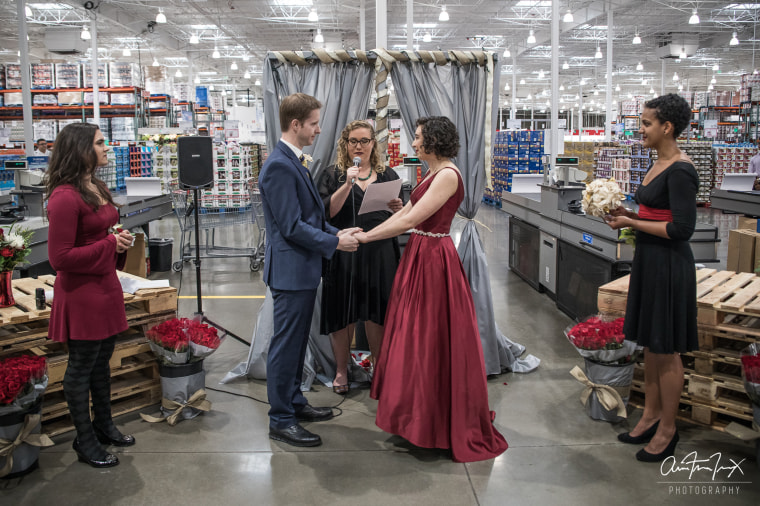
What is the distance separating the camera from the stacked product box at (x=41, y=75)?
51.5 feet

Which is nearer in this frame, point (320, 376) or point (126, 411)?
point (126, 411)

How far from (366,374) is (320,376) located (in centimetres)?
34

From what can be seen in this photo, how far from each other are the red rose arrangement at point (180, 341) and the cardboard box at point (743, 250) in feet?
16.2

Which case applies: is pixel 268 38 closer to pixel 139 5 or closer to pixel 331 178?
pixel 139 5

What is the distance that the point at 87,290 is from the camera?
285 centimetres

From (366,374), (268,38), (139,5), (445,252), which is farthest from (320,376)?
(268,38)

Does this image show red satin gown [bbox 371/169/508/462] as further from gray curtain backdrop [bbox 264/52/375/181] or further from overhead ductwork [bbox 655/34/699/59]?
overhead ductwork [bbox 655/34/699/59]

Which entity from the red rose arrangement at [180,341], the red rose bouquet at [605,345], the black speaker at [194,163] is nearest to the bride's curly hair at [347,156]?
the red rose arrangement at [180,341]

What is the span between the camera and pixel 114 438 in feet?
10.7

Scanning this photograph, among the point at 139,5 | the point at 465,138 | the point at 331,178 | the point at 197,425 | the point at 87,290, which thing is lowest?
the point at 197,425

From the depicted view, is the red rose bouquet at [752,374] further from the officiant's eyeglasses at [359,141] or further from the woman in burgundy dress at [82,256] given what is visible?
the woman in burgundy dress at [82,256]

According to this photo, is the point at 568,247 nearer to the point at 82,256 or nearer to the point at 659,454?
the point at 659,454

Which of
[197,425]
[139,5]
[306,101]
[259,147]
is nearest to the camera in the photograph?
[306,101]

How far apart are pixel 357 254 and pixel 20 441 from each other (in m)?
1.99
